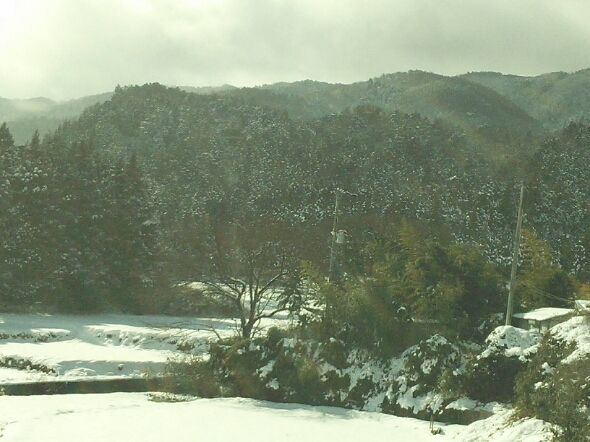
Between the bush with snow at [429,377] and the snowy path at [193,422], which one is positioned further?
the bush with snow at [429,377]

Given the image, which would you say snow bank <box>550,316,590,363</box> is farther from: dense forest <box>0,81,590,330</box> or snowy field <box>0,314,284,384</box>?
snowy field <box>0,314,284,384</box>

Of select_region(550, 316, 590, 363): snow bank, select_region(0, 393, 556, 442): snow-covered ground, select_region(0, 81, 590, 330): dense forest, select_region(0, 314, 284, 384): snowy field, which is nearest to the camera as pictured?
select_region(550, 316, 590, 363): snow bank

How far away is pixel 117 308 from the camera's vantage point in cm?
4297

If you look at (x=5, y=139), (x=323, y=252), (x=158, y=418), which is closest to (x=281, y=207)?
(x=323, y=252)

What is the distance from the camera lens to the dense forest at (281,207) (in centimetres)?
2295

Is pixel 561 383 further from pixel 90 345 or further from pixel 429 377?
pixel 90 345

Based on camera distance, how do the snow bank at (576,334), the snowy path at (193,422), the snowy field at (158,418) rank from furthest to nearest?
the snowy path at (193,422) < the snowy field at (158,418) < the snow bank at (576,334)

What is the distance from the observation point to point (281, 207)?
7894 cm

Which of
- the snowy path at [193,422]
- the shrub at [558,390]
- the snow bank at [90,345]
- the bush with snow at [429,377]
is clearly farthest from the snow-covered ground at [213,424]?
the snow bank at [90,345]

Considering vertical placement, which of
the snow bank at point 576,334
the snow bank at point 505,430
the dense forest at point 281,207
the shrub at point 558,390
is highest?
the dense forest at point 281,207

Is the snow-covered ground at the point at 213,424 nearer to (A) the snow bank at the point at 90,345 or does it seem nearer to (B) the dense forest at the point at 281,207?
(B) the dense forest at the point at 281,207

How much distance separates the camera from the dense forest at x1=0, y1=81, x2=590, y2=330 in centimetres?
2295

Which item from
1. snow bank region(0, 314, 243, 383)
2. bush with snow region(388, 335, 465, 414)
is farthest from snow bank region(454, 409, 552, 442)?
snow bank region(0, 314, 243, 383)

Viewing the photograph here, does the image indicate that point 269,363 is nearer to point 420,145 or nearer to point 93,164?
point 93,164
